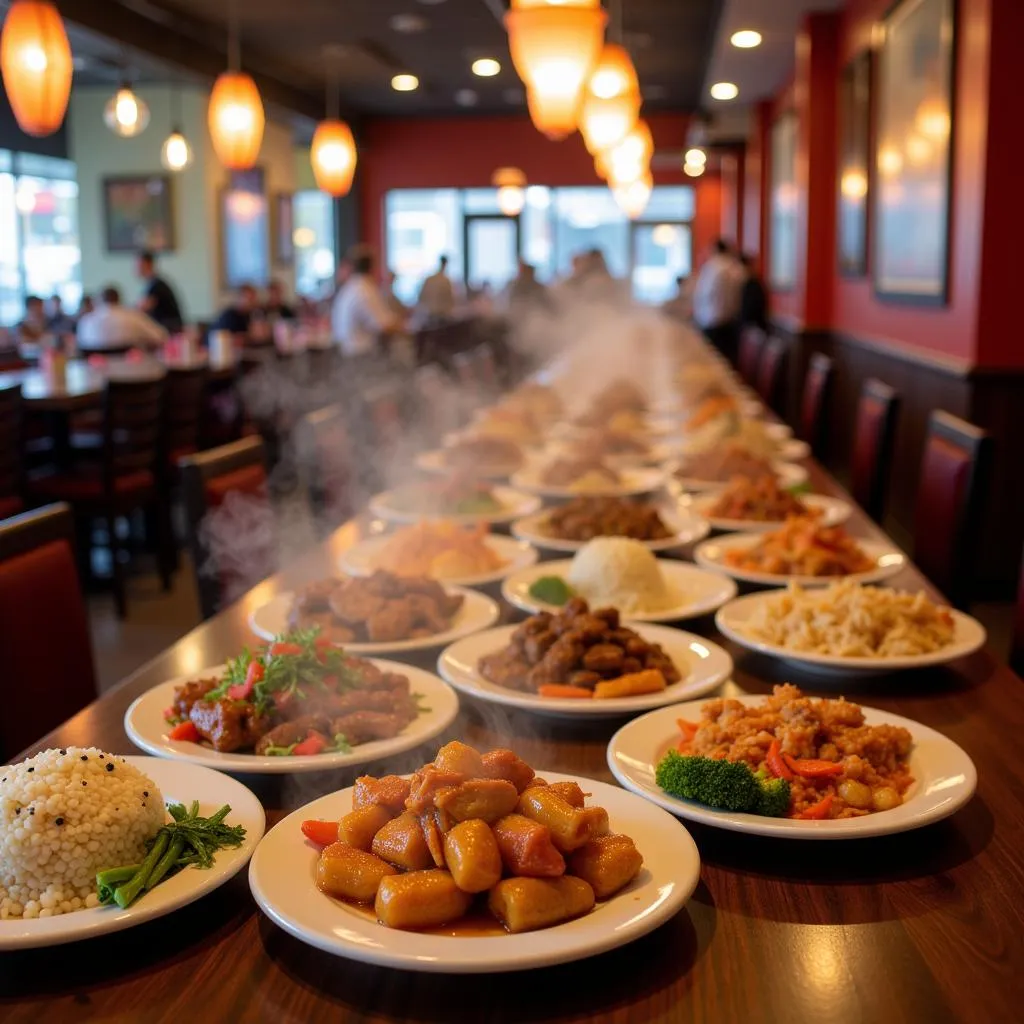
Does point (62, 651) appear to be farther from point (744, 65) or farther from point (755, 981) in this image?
point (744, 65)

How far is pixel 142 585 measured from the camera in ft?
18.3

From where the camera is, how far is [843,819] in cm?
114

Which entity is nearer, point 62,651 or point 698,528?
point 62,651

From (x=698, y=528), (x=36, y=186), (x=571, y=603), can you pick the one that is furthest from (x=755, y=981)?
(x=36, y=186)

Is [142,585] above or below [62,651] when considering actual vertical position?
below

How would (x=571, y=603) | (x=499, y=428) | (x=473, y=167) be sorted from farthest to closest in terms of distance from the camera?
(x=473, y=167) → (x=499, y=428) → (x=571, y=603)

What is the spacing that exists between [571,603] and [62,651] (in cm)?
89

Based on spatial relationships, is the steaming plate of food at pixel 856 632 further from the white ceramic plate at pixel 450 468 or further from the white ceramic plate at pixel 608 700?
the white ceramic plate at pixel 450 468

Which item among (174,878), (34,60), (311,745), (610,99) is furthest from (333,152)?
(174,878)

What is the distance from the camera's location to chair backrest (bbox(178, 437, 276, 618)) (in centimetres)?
252

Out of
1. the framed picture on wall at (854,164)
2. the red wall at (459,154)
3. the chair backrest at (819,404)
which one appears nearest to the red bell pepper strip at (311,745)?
the chair backrest at (819,404)

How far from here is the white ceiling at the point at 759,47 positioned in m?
8.40

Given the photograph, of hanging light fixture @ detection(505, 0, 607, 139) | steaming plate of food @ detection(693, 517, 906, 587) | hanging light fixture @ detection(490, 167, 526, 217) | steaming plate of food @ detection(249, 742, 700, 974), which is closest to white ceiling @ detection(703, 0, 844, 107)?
hanging light fixture @ detection(490, 167, 526, 217)

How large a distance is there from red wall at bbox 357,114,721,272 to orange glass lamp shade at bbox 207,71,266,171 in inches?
462
